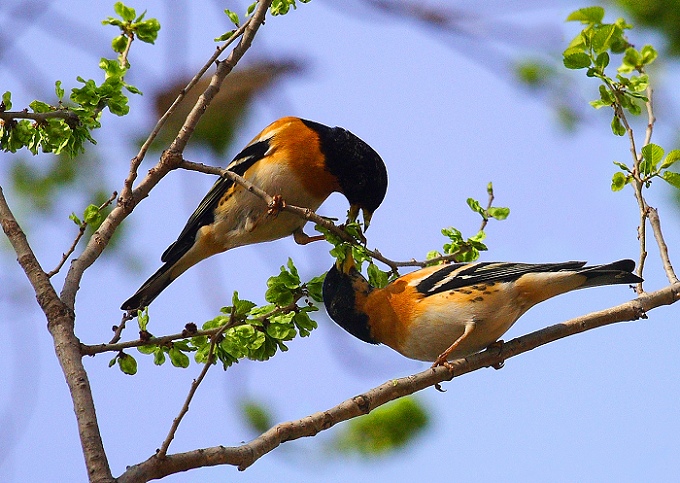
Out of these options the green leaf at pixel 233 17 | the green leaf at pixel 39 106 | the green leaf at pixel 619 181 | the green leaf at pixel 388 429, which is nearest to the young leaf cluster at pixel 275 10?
the green leaf at pixel 233 17

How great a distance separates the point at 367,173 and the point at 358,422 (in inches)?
71.3

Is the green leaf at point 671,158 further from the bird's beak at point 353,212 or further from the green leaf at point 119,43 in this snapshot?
the green leaf at point 119,43

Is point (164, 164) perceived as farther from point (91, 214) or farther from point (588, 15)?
point (588, 15)

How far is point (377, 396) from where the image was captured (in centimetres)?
313

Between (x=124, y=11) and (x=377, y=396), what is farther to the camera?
(x=124, y=11)

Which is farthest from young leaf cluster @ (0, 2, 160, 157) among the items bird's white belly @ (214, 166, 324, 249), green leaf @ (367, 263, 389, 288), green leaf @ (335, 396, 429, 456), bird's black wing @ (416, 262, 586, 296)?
green leaf @ (335, 396, 429, 456)

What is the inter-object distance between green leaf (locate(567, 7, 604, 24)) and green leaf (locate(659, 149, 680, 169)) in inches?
25.9

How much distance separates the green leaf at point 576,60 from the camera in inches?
Answer: 129

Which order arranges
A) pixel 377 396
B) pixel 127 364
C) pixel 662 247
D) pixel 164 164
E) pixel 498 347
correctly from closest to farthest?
pixel 377 396, pixel 127 364, pixel 164 164, pixel 662 247, pixel 498 347

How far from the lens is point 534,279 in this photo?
422 cm

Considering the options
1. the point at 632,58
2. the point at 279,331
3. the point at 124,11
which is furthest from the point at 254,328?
the point at 632,58

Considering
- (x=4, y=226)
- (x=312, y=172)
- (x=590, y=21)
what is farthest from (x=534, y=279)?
(x=4, y=226)

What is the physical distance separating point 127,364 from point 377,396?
Answer: 107cm

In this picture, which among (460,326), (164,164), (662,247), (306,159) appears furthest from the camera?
(306,159)
